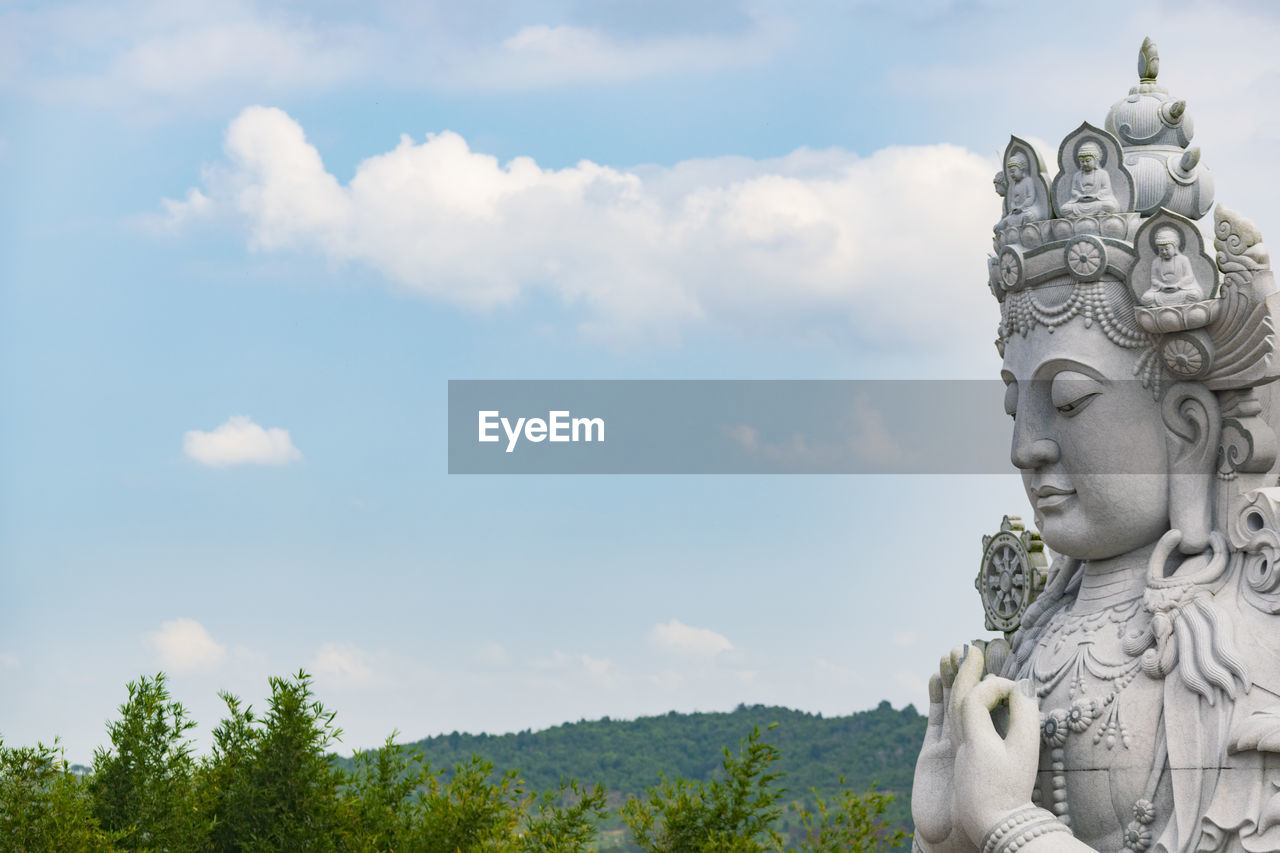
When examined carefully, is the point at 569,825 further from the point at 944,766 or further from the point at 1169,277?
the point at 1169,277

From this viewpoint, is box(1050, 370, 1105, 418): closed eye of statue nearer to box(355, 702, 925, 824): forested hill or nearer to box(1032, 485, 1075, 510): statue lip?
box(1032, 485, 1075, 510): statue lip

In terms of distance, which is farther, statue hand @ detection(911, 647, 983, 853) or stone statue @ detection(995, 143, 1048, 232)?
stone statue @ detection(995, 143, 1048, 232)

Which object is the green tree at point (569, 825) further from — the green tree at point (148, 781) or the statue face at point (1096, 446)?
the statue face at point (1096, 446)

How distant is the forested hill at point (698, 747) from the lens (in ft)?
62.5

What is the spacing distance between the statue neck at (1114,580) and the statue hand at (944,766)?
1.35ft

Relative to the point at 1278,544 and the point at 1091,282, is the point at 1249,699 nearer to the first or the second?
the point at 1278,544

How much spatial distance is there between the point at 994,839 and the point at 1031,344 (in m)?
1.47

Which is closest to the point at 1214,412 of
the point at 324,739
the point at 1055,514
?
the point at 1055,514

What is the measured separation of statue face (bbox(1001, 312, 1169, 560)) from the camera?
4320 millimetres

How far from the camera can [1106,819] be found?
164 inches

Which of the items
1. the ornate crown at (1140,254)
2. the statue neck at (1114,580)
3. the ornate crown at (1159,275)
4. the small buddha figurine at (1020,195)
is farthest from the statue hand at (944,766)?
the small buddha figurine at (1020,195)

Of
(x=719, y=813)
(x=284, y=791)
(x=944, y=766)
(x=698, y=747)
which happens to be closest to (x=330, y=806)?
(x=284, y=791)

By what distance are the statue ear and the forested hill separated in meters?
14.7

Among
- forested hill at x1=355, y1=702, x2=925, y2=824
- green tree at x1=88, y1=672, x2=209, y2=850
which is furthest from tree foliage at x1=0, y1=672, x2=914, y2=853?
forested hill at x1=355, y1=702, x2=925, y2=824
